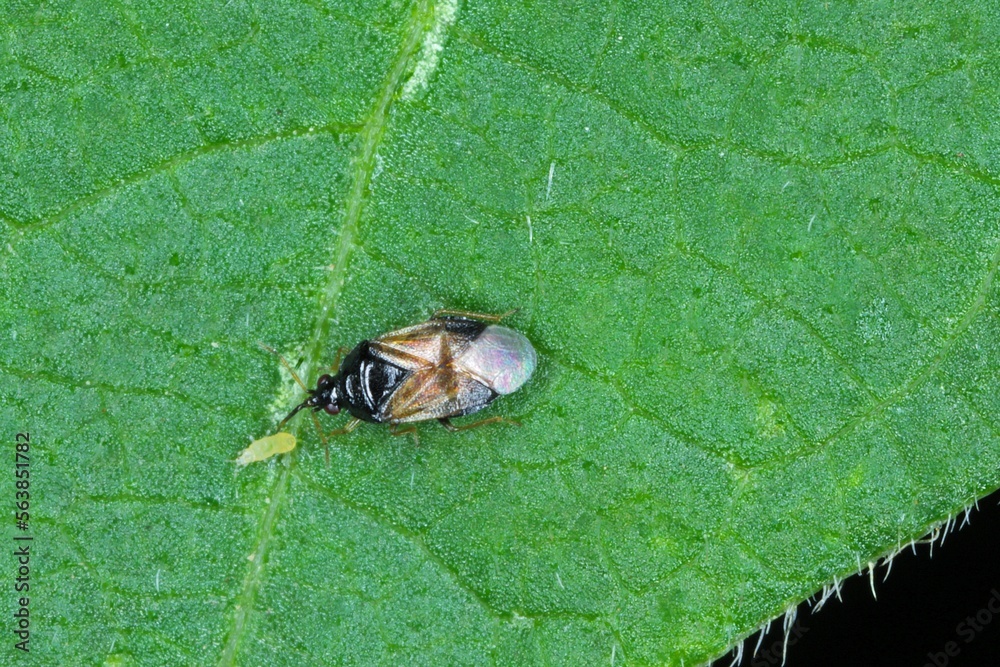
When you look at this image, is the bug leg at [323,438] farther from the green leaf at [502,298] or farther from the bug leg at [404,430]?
the bug leg at [404,430]

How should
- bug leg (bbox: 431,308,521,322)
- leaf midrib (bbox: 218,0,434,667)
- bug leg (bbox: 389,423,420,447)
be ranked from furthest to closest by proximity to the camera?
bug leg (bbox: 389,423,420,447), bug leg (bbox: 431,308,521,322), leaf midrib (bbox: 218,0,434,667)

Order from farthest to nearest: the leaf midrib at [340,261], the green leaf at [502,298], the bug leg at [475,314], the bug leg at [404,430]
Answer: the bug leg at [404,430], the bug leg at [475,314], the green leaf at [502,298], the leaf midrib at [340,261]

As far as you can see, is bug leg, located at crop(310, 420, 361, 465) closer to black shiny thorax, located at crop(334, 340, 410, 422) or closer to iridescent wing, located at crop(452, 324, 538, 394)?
black shiny thorax, located at crop(334, 340, 410, 422)

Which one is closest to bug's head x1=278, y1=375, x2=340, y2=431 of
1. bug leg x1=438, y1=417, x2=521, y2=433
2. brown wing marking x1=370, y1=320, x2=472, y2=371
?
brown wing marking x1=370, y1=320, x2=472, y2=371

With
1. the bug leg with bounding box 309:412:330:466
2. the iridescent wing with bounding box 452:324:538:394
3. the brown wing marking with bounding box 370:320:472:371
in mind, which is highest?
the iridescent wing with bounding box 452:324:538:394

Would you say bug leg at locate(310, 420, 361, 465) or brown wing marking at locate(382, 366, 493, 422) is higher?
brown wing marking at locate(382, 366, 493, 422)

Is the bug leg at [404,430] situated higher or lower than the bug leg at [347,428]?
higher

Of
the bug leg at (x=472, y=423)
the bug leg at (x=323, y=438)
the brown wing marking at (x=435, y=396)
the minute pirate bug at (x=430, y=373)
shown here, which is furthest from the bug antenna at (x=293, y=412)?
the bug leg at (x=472, y=423)
